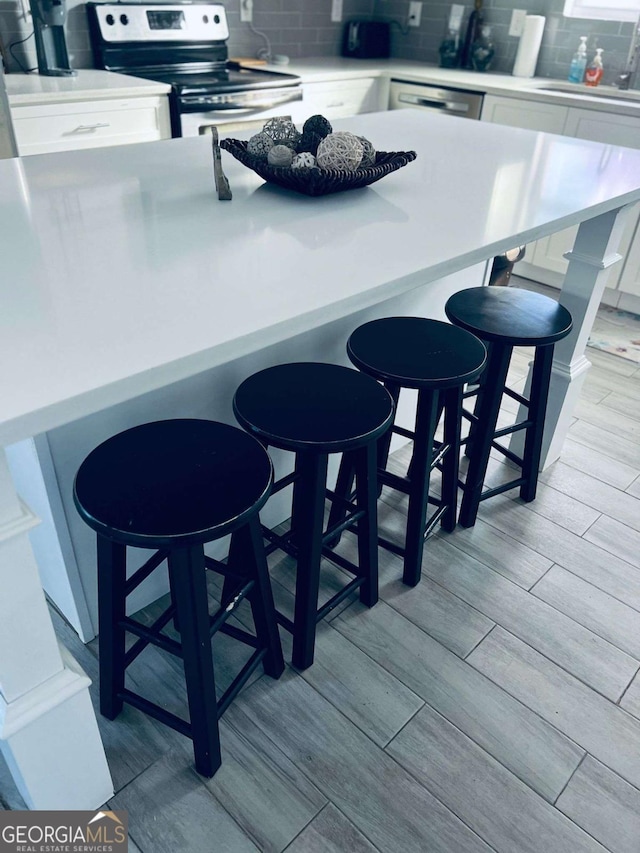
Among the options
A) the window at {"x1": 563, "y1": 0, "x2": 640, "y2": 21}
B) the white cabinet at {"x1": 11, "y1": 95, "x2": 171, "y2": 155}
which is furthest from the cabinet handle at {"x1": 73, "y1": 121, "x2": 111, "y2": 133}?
the window at {"x1": 563, "y1": 0, "x2": 640, "y2": 21}

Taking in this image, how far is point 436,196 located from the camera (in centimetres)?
151

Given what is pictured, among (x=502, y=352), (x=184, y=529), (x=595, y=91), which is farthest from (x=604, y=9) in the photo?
(x=184, y=529)

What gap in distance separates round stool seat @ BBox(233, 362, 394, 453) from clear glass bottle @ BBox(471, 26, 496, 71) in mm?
3384

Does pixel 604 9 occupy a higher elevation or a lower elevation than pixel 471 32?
higher

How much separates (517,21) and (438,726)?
4.03 metres

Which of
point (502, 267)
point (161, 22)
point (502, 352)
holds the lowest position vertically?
point (502, 267)

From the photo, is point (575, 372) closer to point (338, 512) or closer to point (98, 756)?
point (338, 512)

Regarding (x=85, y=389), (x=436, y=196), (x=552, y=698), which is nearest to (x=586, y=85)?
(x=436, y=196)

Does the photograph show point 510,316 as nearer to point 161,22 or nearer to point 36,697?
point 36,697

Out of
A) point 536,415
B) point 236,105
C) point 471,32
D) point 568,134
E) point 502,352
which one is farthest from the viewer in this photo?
point 471,32

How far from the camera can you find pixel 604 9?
356 centimetres

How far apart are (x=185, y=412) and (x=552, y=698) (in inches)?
43.9

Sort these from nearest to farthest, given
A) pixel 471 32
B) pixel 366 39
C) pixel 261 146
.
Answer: pixel 261 146 → pixel 471 32 → pixel 366 39

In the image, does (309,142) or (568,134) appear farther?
(568,134)
